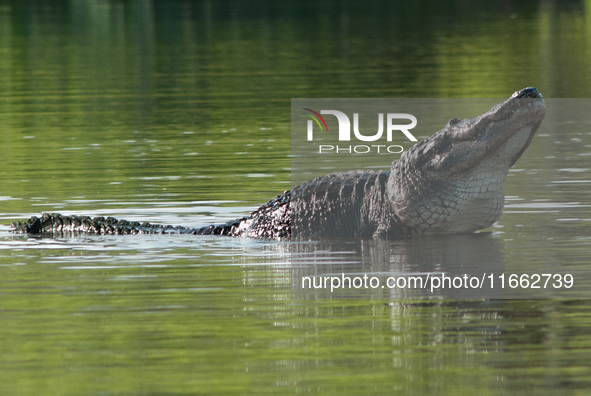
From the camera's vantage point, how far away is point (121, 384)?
22.9 ft

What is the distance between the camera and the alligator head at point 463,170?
11.4 meters

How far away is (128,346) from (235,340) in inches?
30.4

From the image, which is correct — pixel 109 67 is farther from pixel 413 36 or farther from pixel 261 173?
pixel 261 173

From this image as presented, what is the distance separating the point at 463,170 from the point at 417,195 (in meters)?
0.59

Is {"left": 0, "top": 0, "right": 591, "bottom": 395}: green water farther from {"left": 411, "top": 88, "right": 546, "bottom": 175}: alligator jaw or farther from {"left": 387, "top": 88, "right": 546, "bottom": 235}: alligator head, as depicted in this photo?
{"left": 411, "top": 88, "right": 546, "bottom": 175}: alligator jaw

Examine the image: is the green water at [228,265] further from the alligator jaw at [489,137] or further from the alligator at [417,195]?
the alligator jaw at [489,137]

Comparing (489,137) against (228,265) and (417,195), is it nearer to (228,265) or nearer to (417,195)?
(417,195)

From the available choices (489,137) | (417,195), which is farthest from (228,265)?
(489,137)
